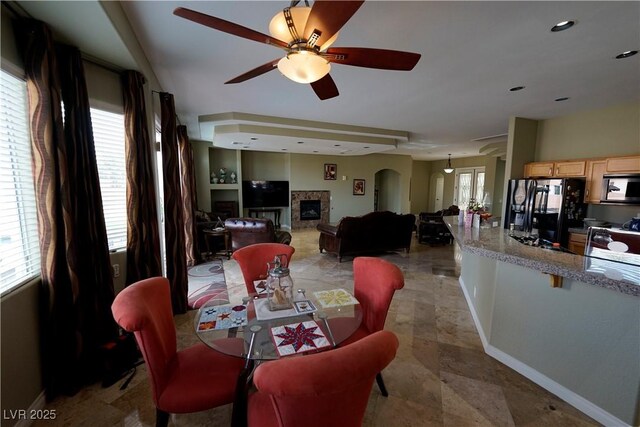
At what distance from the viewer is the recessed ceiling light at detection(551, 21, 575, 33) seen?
1955 mm

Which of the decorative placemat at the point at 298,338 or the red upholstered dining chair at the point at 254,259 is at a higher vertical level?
the red upholstered dining chair at the point at 254,259

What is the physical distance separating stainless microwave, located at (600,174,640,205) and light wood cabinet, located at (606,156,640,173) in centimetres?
9

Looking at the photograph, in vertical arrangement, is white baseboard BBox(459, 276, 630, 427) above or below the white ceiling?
below

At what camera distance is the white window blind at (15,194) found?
1.54m

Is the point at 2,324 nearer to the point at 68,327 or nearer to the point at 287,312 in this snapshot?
the point at 68,327

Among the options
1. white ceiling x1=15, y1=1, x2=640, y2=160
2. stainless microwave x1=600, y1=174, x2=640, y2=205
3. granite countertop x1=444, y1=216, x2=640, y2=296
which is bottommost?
granite countertop x1=444, y1=216, x2=640, y2=296

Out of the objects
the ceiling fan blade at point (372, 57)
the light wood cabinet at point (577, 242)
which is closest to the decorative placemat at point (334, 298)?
the ceiling fan blade at point (372, 57)

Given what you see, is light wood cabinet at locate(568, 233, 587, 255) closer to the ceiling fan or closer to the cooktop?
the cooktop

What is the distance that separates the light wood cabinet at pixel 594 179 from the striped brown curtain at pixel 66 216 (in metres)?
6.09

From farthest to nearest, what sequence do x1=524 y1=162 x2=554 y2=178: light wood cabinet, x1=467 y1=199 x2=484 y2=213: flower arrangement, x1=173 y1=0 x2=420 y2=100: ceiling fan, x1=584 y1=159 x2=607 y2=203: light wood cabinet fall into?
x1=524 y1=162 x2=554 y2=178: light wood cabinet, x1=584 y1=159 x2=607 y2=203: light wood cabinet, x1=467 y1=199 x2=484 y2=213: flower arrangement, x1=173 y1=0 x2=420 y2=100: ceiling fan

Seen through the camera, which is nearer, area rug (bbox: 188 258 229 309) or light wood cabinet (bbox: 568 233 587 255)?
area rug (bbox: 188 258 229 309)

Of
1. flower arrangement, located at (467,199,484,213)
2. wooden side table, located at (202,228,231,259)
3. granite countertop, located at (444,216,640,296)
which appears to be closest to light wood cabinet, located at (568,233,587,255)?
flower arrangement, located at (467,199,484,213)

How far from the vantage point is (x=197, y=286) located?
399 centimetres

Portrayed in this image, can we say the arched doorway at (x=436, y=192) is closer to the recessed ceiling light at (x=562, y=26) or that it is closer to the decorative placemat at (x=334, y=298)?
the recessed ceiling light at (x=562, y=26)
